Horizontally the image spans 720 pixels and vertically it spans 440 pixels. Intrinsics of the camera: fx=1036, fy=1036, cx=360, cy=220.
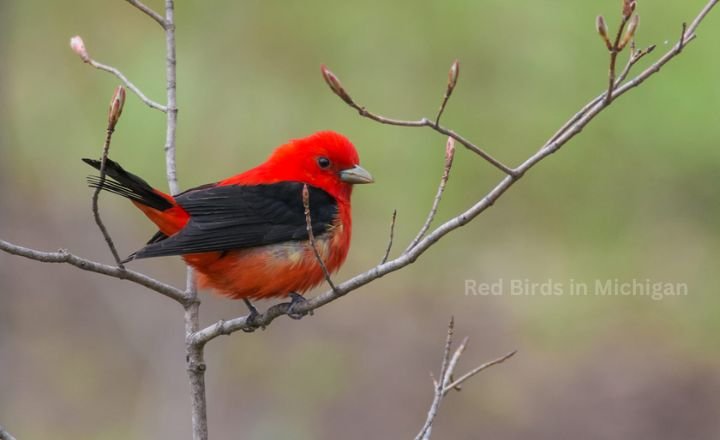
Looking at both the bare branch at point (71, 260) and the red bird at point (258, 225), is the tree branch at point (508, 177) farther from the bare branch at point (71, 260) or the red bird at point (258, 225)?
the red bird at point (258, 225)

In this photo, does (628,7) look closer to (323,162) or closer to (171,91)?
(171,91)

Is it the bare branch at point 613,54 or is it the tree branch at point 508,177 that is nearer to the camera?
the bare branch at point 613,54

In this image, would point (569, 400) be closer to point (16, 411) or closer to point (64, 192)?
point (16, 411)

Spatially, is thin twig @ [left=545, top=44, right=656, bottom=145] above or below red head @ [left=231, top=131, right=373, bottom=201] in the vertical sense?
below

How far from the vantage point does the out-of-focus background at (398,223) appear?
7797 mm

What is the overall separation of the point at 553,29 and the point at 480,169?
6.15 ft

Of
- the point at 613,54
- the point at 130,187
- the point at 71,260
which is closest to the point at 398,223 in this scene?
the point at 130,187

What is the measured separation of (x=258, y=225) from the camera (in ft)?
15.6

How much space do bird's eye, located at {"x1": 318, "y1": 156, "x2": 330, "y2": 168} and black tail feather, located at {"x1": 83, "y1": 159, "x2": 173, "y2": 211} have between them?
1.00 metres

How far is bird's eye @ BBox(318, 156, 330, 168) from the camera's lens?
17.1 ft

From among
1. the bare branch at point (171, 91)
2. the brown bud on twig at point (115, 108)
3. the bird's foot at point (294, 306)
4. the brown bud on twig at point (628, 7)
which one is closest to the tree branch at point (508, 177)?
the brown bud on twig at point (628, 7)

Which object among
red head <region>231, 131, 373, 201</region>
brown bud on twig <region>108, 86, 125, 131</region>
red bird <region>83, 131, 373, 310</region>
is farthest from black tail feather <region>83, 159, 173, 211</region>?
red head <region>231, 131, 373, 201</region>

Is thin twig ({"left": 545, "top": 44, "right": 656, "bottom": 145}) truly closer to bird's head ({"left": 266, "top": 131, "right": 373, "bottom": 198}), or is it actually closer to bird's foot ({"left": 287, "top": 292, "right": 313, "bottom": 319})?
bird's foot ({"left": 287, "top": 292, "right": 313, "bottom": 319})

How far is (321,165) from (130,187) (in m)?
1.33
